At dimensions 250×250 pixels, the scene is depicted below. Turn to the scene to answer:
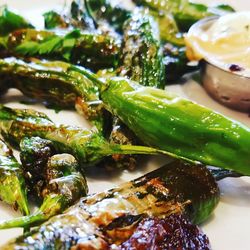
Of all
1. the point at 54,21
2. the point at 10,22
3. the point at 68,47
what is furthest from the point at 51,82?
the point at 54,21

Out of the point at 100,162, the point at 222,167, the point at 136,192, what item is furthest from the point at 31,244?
the point at 222,167

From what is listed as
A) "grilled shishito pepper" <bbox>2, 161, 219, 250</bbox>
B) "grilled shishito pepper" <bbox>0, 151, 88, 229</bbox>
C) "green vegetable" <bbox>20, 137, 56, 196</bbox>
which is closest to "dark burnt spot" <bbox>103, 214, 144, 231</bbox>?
"grilled shishito pepper" <bbox>2, 161, 219, 250</bbox>

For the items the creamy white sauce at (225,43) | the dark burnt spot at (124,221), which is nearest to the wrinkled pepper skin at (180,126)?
the dark burnt spot at (124,221)

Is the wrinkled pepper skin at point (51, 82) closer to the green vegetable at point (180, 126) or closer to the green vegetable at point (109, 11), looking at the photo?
the green vegetable at point (180, 126)

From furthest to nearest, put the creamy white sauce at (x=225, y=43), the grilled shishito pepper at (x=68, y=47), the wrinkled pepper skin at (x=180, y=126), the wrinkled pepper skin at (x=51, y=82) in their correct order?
the grilled shishito pepper at (x=68, y=47)
the creamy white sauce at (x=225, y=43)
the wrinkled pepper skin at (x=51, y=82)
the wrinkled pepper skin at (x=180, y=126)

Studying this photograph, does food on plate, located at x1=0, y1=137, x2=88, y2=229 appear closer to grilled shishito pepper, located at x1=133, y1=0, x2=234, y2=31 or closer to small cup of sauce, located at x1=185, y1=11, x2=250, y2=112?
small cup of sauce, located at x1=185, y1=11, x2=250, y2=112

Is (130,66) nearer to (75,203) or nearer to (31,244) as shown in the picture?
(75,203)
